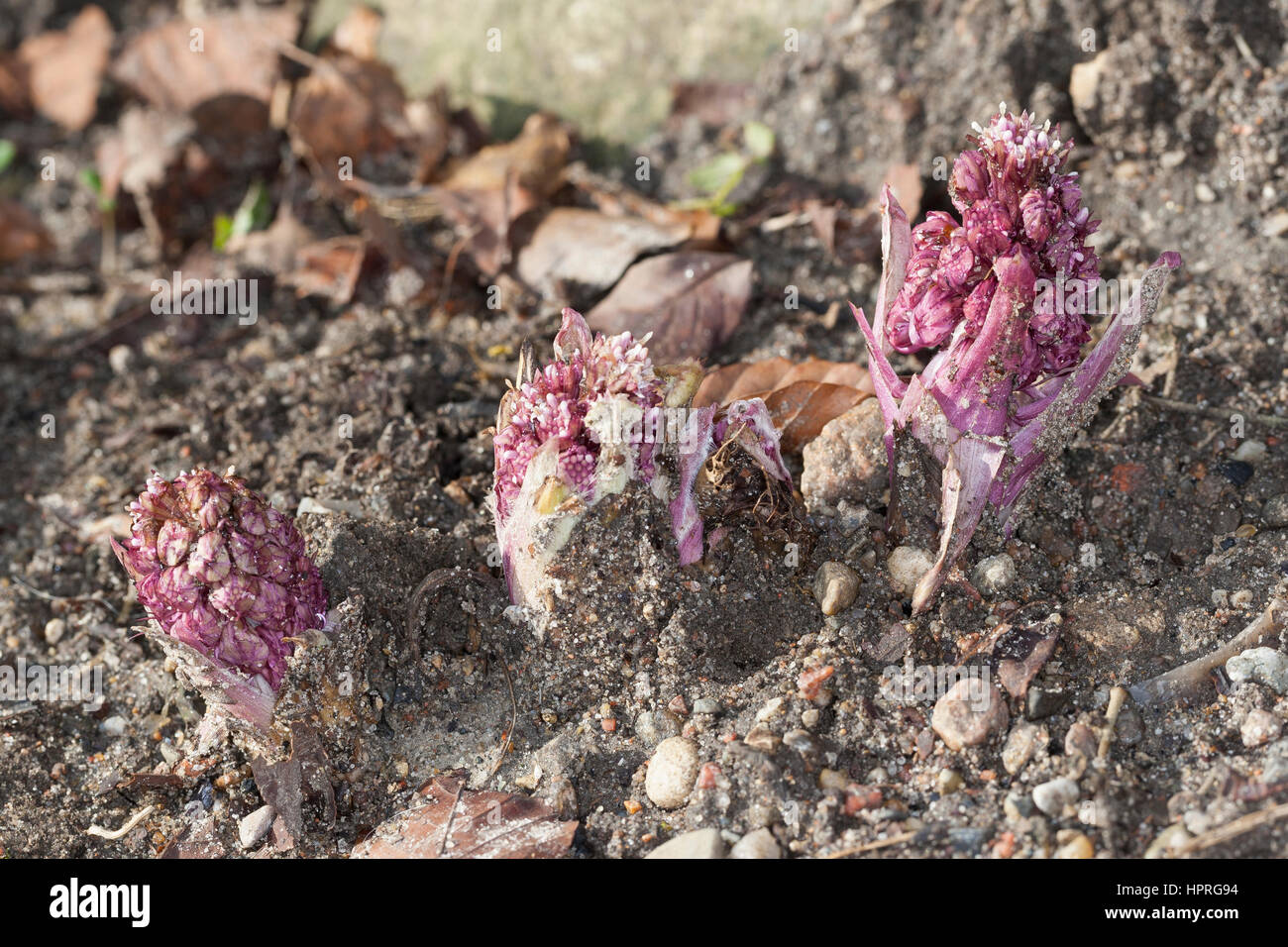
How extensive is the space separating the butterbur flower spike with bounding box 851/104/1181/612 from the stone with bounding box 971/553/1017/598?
0.43ft

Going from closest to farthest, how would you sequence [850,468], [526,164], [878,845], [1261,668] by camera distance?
[878,845]
[1261,668]
[850,468]
[526,164]

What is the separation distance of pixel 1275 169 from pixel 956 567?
6.83 ft

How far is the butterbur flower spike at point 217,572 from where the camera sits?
276 centimetres

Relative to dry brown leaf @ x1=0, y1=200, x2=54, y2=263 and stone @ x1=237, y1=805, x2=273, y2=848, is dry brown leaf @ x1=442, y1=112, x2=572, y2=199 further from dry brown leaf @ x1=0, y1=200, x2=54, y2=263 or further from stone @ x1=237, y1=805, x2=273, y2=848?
stone @ x1=237, y1=805, x2=273, y2=848

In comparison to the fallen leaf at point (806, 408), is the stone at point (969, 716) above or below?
below

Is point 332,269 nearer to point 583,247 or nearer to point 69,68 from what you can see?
point 583,247

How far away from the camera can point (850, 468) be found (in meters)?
3.23

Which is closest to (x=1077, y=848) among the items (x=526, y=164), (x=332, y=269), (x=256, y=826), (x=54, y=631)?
(x=256, y=826)

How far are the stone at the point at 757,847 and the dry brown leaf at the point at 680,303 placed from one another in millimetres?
1726

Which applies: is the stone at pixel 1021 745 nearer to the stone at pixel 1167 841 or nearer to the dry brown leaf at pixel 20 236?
the stone at pixel 1167 841

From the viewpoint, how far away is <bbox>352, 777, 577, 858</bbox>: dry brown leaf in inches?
107

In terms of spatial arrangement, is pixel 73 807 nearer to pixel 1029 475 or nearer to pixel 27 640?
pixel 27 640

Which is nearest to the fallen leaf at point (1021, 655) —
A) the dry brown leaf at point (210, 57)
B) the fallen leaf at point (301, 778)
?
the fallen leaf at point (301, 778)

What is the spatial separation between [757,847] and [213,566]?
1.45m
